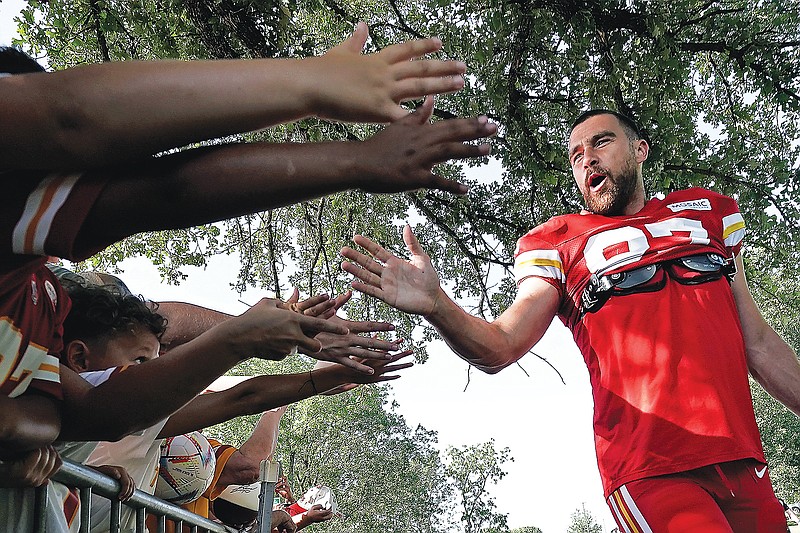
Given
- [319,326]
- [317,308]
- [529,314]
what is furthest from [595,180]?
[319,326]

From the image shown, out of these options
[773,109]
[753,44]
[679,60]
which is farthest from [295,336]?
[773,109]

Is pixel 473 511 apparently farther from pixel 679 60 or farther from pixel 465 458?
pixel 679 60

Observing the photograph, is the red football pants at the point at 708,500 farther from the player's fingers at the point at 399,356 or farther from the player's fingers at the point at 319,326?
the player's fingers at the point at 319,326

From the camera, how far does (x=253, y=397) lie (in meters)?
2.80

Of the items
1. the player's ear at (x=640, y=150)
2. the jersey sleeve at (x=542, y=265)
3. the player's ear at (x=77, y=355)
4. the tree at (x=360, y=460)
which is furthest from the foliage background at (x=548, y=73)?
the tree at (x=360, y=460)

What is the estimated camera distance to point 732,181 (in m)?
5.74

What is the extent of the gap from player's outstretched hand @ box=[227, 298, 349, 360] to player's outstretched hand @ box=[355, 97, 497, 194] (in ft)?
2.01

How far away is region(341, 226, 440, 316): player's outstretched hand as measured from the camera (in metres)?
2.17

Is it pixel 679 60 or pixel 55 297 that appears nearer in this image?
pixel 55 297

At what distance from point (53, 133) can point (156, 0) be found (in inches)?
184

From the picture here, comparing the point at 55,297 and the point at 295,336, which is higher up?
the point at 55,297

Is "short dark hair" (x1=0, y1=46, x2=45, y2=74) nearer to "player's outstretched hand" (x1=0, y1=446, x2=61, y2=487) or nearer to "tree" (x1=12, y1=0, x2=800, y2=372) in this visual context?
"player's outstretched hand" (x1=0, y1=446, x2=61, y2=487)

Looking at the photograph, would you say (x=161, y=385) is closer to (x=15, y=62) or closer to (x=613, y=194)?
(x=15, y=62)

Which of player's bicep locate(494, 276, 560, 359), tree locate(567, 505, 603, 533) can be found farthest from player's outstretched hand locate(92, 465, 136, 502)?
tree locate(567, 505, 603, 533)
